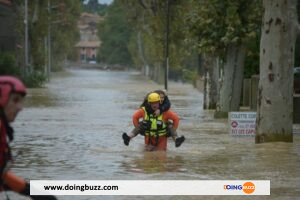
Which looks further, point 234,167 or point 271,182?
point 234,167

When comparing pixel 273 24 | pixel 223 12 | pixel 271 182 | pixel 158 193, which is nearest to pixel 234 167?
pixel 271 182

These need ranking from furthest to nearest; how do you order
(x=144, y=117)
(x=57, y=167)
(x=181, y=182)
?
(x=144, y=117) → (x=57, y=167) → (x=181, y=182)

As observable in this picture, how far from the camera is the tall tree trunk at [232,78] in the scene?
28.3m

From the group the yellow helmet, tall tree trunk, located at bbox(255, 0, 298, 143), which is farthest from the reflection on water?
tall tree trunk, located at bbox(255, 0, 298, 143)

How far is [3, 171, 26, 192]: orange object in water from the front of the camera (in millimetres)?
5590

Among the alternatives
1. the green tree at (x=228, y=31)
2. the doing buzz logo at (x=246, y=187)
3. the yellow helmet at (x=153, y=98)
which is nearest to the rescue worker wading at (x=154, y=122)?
the yellow helmet at (x=153, y=98)

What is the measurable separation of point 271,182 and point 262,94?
6.02m

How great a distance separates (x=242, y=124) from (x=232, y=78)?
814 cm

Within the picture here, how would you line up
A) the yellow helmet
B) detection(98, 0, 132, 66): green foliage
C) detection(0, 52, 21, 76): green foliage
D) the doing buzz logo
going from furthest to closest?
detection(98, 0, 132, 66): green foliage, detection(0, 52, 21, 76): green foliage, the yellow helmet, the doing buzz logo

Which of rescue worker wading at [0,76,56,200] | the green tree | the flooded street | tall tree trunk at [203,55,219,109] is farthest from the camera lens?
tall tree trunk at [203,55,219,109]

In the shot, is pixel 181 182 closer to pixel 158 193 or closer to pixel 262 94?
pixel 158 193

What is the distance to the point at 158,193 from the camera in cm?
1091

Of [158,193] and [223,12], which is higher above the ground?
[223,12]

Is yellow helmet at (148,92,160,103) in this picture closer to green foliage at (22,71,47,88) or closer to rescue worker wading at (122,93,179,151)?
rescue worker wading at (122,93,179,151)
